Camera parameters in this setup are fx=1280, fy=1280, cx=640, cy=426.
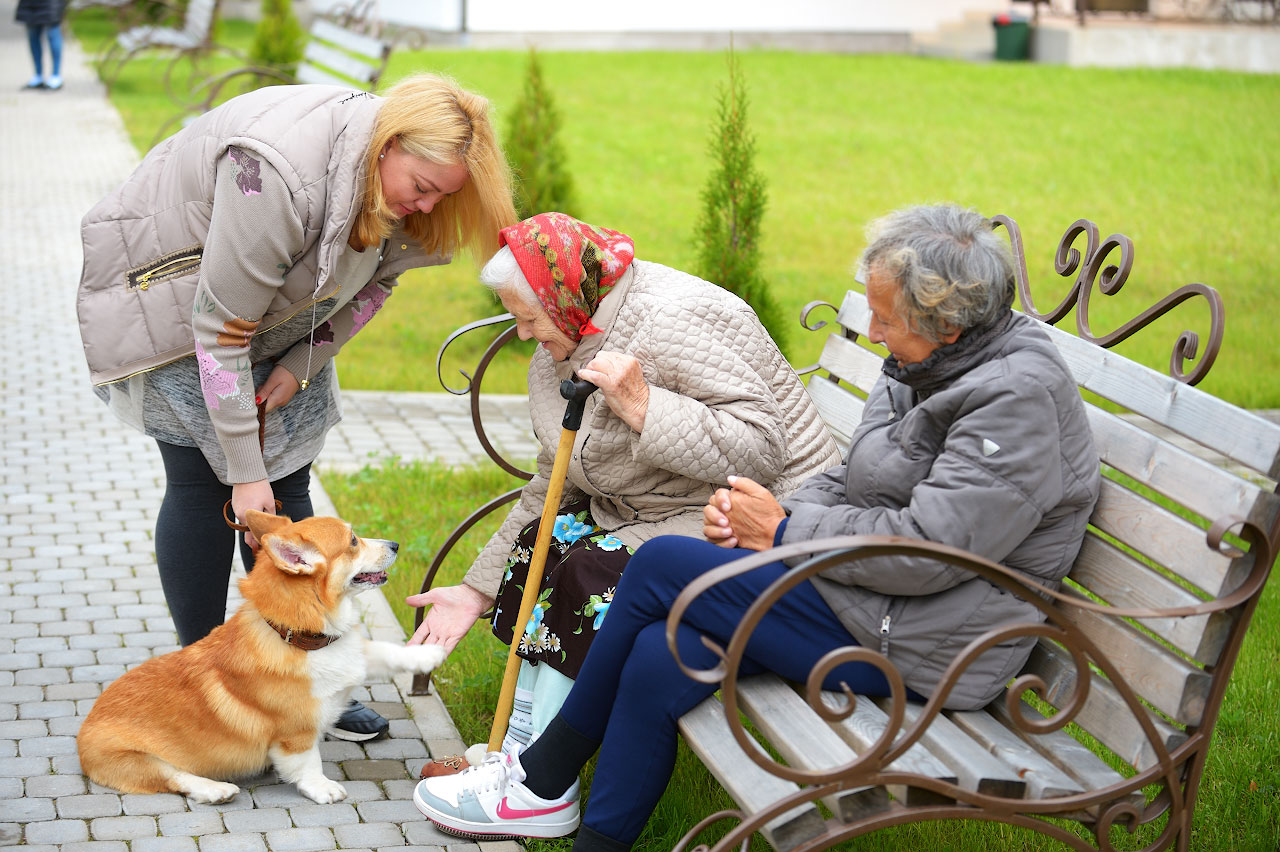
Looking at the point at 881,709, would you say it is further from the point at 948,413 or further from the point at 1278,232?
the point at 1278,232

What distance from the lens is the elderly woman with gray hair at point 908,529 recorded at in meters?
2.42

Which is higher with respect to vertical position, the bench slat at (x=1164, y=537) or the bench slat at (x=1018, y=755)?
the bench slat at (x=1164, y=537)

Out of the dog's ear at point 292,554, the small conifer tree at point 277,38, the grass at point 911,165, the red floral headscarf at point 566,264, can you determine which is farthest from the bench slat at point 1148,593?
the small conifer tree at point 277,38

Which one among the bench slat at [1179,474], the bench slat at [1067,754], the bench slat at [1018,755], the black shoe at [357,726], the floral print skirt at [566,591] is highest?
the bench slat at [1179,474]

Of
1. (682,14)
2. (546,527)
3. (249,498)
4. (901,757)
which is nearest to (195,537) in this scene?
(249,498)

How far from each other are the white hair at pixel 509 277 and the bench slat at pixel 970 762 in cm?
133

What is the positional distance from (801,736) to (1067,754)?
0.55 meters

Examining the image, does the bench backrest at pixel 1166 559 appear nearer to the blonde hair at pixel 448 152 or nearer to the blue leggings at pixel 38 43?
the blonde hair at pixel 448 152

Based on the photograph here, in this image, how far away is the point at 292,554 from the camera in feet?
9.84

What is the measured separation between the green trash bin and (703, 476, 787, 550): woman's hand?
22772 mm

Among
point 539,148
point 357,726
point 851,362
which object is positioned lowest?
point 357,726

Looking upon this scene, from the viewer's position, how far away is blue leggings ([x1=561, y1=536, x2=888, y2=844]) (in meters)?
2.60

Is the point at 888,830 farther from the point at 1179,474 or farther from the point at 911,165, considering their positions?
the point at 911,165

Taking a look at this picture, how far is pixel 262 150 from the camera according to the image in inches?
116
